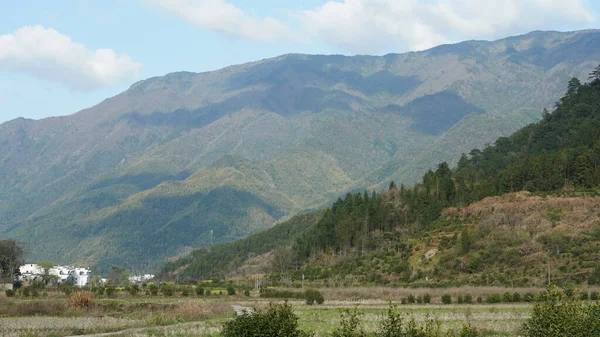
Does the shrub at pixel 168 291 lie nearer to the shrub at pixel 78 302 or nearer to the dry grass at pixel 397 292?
the dry grass at pixel 397 292

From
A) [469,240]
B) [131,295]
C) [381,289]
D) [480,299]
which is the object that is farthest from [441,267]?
[131,295]

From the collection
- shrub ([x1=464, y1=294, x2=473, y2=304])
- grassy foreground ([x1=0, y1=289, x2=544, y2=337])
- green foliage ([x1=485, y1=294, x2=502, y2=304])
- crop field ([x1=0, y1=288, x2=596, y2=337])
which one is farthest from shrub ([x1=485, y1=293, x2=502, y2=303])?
grassy foreground ([x1=0, y1=289, x2=544, y2=337])

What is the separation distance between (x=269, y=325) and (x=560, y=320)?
11.7m

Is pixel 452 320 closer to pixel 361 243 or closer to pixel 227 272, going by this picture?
pixel 361 243

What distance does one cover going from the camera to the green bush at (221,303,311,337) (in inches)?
1044

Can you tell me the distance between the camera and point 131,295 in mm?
81688

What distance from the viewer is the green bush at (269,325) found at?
26.5 meters

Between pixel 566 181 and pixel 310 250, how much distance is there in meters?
51.9

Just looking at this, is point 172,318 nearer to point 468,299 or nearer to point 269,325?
point 269,325

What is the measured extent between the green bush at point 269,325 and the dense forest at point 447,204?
67.5m

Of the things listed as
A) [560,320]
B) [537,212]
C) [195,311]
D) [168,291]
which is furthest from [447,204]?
[560,320]

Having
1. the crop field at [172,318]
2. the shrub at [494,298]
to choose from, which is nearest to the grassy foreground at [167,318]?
the crop field at [172,318]

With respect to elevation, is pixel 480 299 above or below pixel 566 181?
below

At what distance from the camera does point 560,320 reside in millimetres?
26203
